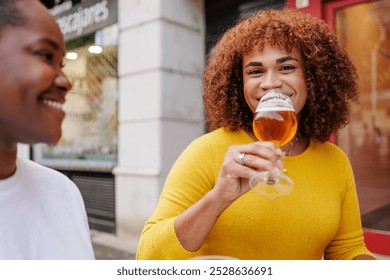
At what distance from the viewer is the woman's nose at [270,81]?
106cm

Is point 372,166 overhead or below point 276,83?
below

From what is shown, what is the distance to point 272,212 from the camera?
3.51 feet

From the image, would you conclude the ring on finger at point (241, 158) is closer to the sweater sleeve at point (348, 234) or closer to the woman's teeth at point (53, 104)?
the woman's teeth at point (53, 104)

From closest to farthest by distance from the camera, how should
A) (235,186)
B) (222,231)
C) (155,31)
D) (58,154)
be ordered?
(235,186)
(222,231)
(155,31)
(58,154)

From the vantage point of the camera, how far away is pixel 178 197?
1.05m

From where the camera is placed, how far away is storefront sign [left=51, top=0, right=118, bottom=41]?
154 inches

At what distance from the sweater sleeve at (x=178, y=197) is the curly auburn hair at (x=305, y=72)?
0.18 meters

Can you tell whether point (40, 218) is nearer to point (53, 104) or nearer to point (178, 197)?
point (53, 104)

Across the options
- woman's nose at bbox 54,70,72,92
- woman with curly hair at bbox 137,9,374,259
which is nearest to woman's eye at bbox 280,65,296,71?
woman with curly hair at bbox 137,9,374,259

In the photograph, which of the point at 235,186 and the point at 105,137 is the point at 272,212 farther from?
the point at 105,137

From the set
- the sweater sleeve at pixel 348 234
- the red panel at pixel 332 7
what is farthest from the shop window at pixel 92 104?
the sweater sleeve at pixel 348 234

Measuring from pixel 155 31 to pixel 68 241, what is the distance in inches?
120
